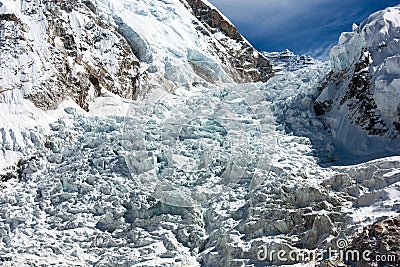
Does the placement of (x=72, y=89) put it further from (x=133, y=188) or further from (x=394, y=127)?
(x=394, y=127)

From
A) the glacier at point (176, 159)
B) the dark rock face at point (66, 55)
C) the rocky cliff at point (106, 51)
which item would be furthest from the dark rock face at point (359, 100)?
the dark rock face at point (66, 55)

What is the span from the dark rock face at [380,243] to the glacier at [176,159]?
0.44 meters

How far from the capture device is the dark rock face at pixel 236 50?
4128cm

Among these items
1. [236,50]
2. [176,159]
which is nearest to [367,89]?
[176,159]

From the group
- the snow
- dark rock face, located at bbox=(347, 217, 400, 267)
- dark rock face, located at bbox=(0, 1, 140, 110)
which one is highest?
the snow

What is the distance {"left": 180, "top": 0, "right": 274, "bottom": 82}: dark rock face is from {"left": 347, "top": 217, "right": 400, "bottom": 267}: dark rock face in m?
28.5

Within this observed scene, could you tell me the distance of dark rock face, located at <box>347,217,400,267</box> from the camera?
11406mm

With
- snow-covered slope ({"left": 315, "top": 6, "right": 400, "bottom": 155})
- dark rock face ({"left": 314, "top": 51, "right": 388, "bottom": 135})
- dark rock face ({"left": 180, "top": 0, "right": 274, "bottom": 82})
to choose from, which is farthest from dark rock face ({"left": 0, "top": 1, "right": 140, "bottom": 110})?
dark rock face ({"left": 180, "top": 0, "right": 274, "bottom": 82})

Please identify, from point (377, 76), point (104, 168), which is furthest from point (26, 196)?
point (377, 76)

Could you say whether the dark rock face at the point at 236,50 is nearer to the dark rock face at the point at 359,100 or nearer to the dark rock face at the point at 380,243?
the dark rock face at the point at 359,100

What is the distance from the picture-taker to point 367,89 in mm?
19328

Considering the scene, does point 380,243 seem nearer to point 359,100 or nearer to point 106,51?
point 359,100

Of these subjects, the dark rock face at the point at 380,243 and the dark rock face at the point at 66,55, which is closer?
the dark rock face at the point at 380,243

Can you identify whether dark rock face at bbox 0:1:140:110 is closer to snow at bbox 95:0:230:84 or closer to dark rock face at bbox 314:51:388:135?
snow at bbox 95:0:230:84
